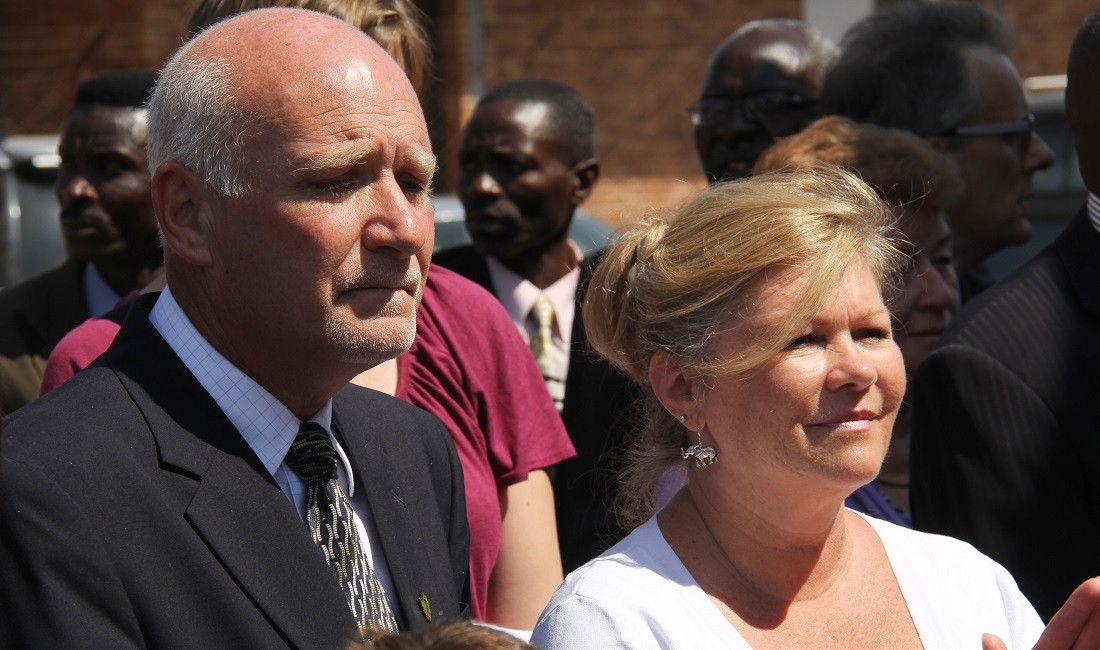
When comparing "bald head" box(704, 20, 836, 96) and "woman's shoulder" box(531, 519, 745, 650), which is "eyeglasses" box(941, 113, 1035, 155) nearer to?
"bald head" box(704, 20, 836, 96)

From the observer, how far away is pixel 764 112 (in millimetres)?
4527

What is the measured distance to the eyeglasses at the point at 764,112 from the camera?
4.50 m

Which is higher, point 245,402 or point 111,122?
point 245,402

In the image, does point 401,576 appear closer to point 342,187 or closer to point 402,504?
point 402,504

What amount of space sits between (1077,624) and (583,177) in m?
2.98

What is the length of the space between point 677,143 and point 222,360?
35.9 feet

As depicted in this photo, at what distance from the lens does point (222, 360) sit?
2000mm

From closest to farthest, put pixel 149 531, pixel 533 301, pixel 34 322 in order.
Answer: pixel 149 531, pixel 34 322, pixel 533 301

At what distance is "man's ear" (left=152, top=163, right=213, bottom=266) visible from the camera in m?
2.01

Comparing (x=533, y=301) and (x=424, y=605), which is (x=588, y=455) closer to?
(x=533, y=301)

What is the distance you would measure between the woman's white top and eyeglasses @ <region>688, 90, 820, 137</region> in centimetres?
237

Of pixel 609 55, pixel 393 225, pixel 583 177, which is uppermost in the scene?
pixel 393 225

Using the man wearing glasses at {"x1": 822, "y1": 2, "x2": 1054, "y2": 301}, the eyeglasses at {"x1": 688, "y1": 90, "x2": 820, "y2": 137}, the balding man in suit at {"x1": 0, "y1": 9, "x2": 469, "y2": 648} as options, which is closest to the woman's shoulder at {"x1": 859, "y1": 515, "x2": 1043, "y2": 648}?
the balding man in suit at {"x1": 0, "y1": 9, "x2": 469, "y2": 648}

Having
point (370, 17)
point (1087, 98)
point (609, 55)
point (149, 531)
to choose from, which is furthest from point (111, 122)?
point (609, 55)
